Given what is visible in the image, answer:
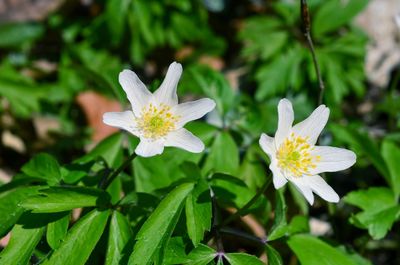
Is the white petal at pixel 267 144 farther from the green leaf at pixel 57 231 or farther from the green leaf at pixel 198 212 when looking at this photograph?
the green leaf at pixel 57 231

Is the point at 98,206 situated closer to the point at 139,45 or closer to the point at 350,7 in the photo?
the point at 139,45

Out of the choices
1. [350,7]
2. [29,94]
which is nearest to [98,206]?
[29,94]

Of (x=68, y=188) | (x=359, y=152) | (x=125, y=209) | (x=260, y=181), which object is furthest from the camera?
(x=359, y=152)

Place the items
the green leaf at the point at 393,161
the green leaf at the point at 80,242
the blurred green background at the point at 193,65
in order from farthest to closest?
the blurred green background at the point at 193,65
the green leaf at the point at 393,161
the green leaf at the point at 80,242

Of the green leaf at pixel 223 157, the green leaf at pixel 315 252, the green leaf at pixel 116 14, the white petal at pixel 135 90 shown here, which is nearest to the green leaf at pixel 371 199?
the green leaf at pixel 315 252

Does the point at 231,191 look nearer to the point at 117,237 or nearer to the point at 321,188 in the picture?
the point at 321,188

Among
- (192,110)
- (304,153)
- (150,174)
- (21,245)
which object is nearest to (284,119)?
(304,153)
